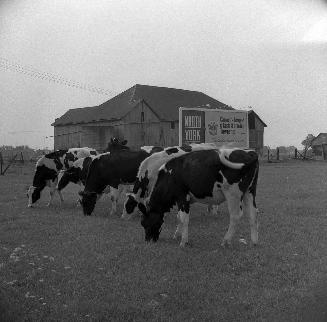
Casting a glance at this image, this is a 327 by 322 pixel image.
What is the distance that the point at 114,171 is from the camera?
1226cm

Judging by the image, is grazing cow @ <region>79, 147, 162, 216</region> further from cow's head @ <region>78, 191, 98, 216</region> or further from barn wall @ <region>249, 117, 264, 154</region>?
barn wall @ <region>249, 117, 264, 154</region>

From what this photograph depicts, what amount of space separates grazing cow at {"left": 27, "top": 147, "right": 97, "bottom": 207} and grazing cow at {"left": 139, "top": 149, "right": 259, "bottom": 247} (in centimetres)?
624

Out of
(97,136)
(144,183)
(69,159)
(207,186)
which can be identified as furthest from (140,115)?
(207,186)

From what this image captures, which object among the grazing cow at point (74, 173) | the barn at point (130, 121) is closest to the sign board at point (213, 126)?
the grazing cow at point (74, 173)

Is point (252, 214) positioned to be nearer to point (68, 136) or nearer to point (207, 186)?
point (207, 186)

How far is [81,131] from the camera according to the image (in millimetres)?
44312

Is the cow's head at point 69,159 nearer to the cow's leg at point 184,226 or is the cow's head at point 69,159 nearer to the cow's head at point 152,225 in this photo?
the cow's head at point 152,225

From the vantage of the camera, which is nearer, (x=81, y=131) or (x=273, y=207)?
(x=273, y=207)

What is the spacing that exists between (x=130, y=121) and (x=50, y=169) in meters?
27.3

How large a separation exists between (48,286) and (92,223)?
4.55 m

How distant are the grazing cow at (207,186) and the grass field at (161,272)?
0.41 meters

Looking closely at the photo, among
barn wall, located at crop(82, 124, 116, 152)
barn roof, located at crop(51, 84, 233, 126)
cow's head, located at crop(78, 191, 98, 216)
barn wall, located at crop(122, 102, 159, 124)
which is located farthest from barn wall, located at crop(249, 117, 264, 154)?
cow's head, located at crop(78, 191, 98, 216)

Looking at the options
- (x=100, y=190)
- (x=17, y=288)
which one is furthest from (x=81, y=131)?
(x=17, y=288)

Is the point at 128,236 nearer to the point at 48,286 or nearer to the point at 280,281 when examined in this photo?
the point at 48,286
